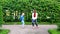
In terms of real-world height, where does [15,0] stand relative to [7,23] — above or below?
above

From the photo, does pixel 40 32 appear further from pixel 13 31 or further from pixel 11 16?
pixel 11 16

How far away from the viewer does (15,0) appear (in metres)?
26.2

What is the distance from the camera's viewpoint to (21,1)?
2600cm

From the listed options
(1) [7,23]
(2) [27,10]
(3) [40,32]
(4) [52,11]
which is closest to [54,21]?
(4) [52,11]

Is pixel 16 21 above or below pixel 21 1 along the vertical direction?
below

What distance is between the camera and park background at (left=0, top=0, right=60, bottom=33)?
25875mm

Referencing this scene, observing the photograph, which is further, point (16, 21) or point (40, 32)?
point (16, 21)

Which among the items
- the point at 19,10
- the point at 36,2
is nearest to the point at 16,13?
the point at 19,10

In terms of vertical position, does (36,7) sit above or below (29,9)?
above

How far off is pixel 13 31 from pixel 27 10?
233 inches

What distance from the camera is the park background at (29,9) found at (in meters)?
25.9

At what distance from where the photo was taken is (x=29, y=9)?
25969mm

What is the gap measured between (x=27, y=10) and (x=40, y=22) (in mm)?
1713

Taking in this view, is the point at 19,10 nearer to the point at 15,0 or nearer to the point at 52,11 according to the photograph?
the point at 15,0
